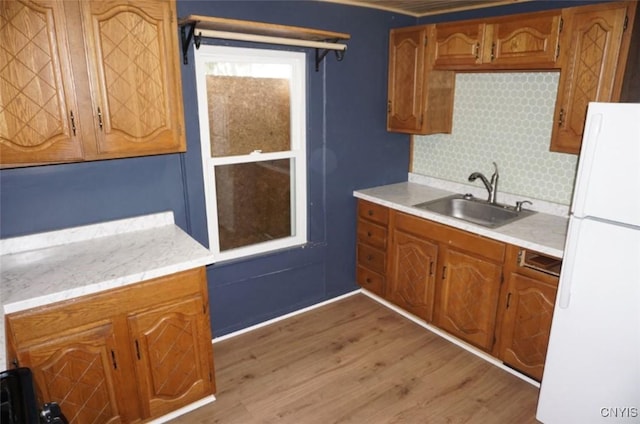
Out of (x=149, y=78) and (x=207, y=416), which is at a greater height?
(x=149, y=78)

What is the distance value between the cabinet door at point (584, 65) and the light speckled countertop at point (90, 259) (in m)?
2.14

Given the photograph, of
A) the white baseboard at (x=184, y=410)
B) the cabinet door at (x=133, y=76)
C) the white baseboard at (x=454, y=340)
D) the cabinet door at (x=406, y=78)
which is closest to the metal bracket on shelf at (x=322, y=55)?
the cabinet door at (x=406, y=78)

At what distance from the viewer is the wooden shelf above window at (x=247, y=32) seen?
2.21 meters

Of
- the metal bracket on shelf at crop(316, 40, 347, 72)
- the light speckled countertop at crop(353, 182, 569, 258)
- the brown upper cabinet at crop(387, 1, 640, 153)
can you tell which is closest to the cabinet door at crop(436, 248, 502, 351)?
the light speckled countertop at crop(353, 182, 569, 258)

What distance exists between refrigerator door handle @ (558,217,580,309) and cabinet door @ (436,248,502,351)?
1.72 feet

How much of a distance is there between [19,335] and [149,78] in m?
1.29

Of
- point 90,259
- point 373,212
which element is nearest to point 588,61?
point 373,212

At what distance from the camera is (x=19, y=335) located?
66.1 inches

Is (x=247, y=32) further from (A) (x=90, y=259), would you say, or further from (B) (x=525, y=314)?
(B) (x=525, y=314)

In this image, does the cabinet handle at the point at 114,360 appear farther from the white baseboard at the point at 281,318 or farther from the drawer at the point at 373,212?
the drawer at the point at 373,212

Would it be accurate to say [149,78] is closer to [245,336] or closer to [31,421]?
[31,421]

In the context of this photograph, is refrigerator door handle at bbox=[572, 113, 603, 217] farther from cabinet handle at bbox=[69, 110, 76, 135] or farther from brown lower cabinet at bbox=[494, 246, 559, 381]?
cabinet handle at bbox=[69, 110, 76, 135]

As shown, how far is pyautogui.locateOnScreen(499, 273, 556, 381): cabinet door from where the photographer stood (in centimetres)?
229

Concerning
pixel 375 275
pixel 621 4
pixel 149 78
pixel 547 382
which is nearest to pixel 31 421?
pixel 149 78
